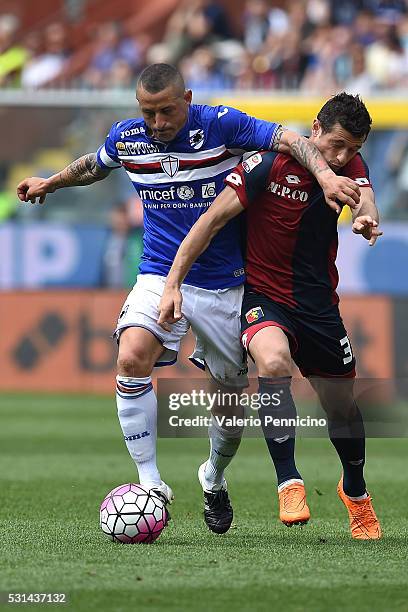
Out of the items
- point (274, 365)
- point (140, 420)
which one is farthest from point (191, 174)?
point (140, 420)

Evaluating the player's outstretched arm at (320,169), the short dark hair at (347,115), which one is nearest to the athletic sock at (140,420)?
the player's outstretched arm at (320,169)

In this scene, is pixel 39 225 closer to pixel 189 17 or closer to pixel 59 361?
pixel 59 361

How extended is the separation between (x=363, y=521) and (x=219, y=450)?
0.85 meters

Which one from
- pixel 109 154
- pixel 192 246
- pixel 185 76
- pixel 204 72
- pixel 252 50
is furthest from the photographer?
pixel 252 50

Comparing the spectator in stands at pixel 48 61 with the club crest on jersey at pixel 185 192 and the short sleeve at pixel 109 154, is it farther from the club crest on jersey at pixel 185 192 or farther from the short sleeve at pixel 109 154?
the club crest on jersey at pixel 185 192

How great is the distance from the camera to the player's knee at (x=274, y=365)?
6.25 metres

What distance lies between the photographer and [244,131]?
6.62 m

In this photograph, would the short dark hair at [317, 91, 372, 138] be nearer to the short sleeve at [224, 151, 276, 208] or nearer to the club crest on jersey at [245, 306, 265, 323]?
the short sleeve at [224, 151, 276, 208]

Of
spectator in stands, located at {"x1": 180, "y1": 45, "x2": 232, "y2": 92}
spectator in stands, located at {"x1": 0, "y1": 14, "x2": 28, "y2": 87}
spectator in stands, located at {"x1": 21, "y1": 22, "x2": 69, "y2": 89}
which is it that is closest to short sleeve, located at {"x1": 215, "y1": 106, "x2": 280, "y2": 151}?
spectator in stands, located at {"x1": 180, "y1": 45, "x2": 232, "y2": 92}

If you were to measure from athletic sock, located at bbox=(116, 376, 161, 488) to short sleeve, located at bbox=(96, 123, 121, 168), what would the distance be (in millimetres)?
1196

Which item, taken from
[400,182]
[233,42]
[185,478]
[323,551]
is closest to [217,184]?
[323,551]

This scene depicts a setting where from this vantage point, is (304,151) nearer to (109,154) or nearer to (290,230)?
(290,230)

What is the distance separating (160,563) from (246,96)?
43.5ft

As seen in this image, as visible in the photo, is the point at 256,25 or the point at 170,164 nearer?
the point at 170,164
